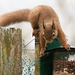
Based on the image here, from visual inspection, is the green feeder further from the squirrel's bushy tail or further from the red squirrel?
the squirrel's bushy tail

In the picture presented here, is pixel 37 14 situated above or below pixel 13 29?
above

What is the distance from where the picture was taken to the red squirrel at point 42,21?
302 cm

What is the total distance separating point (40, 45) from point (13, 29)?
2.73 ft

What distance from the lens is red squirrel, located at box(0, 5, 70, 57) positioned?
3021 mm

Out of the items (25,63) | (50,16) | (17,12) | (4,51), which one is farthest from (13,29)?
(17,12)

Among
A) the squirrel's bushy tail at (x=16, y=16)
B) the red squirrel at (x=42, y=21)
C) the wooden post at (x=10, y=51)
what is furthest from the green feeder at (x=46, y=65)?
the squirrel's bushy tail at (x=16, y=16)

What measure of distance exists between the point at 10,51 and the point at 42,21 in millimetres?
1772

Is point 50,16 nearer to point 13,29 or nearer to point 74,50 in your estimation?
point 74,50

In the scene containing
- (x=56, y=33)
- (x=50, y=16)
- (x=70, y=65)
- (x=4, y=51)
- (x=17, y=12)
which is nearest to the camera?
(x=4, y=51)

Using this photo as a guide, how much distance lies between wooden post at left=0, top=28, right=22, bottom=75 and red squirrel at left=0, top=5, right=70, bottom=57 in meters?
0.66

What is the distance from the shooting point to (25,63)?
2631 millimetres

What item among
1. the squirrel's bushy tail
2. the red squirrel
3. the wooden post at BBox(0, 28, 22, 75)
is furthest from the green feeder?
the squirrel's bushy tail

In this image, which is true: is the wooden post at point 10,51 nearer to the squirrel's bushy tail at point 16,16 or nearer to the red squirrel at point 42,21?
the red squirrel at point 42,21

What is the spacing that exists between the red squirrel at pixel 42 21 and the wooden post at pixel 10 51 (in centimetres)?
66
